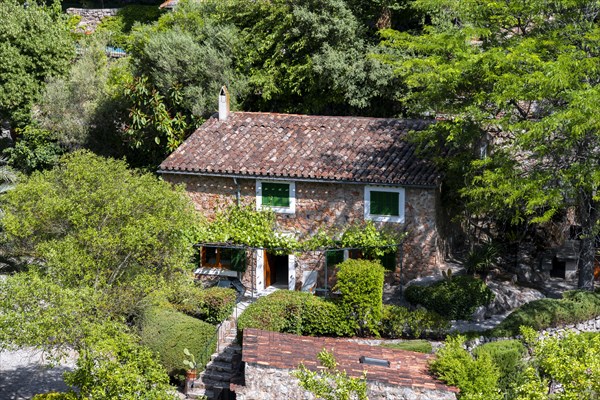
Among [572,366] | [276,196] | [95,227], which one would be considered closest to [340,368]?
[572,366]

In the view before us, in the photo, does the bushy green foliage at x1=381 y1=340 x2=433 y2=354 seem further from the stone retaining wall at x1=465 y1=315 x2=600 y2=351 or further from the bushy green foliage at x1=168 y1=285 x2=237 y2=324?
the bushy green foliage at x1=168 y1=285 x2=237 y2=324

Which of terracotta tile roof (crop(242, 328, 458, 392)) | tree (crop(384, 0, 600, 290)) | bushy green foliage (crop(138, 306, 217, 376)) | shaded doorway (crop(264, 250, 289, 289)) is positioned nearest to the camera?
terracotta tile roof (crop(242, 328, 458, 392))

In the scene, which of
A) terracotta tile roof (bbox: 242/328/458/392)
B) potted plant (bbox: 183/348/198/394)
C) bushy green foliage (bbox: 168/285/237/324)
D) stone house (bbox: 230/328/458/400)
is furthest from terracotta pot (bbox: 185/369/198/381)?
stone house (bbox: 230/328/458/400)

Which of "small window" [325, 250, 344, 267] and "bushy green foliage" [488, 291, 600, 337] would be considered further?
"small window" [325, 250, 344, 267]

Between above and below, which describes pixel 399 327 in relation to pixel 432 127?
below

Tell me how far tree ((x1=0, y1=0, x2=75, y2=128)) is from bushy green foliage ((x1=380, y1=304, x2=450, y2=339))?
1984 cm

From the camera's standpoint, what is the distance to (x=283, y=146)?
2883cm

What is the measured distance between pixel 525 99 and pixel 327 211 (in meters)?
8.28

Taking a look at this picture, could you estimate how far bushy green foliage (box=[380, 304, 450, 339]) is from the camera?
77.7 feet

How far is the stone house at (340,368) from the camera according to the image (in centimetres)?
1747

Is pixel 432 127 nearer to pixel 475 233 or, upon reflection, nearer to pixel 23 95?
pixel 475 233

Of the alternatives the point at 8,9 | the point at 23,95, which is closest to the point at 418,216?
the point at 23,95

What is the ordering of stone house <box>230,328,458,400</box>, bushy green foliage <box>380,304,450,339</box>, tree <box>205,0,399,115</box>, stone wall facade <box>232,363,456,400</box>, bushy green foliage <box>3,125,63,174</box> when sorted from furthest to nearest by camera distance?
bushy green foliage <box>3,125,63,174</box>, tree <box>205,0,399,115</box>, bushy green foliage <box>380,304,450,339</box>, stone wall facade <box>232,363,456,400</box>, stone house <box>230,328,458,400</box>

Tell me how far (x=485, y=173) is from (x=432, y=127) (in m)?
3.13
